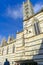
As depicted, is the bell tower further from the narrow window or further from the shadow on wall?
the shadow on wall

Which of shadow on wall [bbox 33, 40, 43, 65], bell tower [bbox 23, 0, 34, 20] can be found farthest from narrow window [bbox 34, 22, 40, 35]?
bell tower [bbox 23, 0, 34, 20]

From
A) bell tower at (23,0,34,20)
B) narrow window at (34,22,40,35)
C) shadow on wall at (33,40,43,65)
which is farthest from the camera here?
bell tower at (23,0,34,20)

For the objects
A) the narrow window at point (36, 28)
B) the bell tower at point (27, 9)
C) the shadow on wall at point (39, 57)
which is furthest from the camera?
the bell tower at point (27, 9)

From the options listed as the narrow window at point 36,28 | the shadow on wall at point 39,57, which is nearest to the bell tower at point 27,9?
the narrow window at point 36,28

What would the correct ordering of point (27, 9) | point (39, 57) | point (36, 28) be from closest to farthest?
point (39, 57), point (36, 28), point (27, 9)

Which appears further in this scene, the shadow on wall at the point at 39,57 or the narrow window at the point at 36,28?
the narrow window at the point at 36,28

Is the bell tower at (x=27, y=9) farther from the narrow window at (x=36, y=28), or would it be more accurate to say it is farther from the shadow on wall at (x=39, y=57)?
the shadow on wall at (x=39, y=57)

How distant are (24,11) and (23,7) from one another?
11.0 feet

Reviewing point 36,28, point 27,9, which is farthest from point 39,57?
point 27,9

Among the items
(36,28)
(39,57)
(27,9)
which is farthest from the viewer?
(27,9)

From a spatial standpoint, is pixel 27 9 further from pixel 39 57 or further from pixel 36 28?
pixel 39 57

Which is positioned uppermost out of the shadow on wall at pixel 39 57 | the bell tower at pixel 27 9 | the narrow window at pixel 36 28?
the bell tower at pixel 27 9

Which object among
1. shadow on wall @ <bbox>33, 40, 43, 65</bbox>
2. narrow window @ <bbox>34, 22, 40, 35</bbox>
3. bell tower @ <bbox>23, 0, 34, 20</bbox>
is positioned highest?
bell tower @ <bbox>23, 0, 34, 20</bbox>

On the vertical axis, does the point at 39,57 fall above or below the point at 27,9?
below
